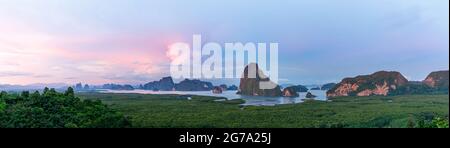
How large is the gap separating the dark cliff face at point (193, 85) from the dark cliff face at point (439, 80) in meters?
1.66

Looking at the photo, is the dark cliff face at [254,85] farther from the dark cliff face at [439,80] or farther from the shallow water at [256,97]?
the dark cliff face at [439,80]

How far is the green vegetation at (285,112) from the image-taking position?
2.97 metres

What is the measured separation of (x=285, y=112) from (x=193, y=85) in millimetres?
731

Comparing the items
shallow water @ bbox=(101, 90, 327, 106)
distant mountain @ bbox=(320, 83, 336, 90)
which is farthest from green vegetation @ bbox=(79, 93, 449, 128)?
distant mountain @ bbox=(320, 83, 336, 90)

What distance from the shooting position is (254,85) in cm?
308

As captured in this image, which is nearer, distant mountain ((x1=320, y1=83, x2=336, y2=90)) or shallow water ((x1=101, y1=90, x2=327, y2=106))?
shallow water ((x1=101, y1=90, x2=327, y2=106))

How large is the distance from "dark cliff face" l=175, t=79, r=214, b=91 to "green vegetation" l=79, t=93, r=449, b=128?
0.11m

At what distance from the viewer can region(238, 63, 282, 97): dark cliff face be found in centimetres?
296

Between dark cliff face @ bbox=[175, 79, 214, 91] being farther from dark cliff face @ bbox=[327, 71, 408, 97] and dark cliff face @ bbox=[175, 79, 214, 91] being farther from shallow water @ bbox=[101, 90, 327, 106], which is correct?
dark cliff face @ bbox=[327, 71, 408, 97]

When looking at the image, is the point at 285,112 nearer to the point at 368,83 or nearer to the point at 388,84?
the point at 368,83

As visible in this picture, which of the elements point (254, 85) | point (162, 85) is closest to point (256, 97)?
point (254, 85)
